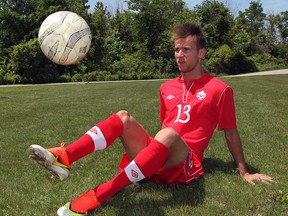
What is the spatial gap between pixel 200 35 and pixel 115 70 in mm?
40873

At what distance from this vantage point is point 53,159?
3.07m

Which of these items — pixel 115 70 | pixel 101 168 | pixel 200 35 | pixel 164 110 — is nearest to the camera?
pixel 200 35

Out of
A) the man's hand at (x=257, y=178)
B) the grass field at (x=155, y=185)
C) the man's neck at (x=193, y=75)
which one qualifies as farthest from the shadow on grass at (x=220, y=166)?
the man's neck at (x=193, y=75)

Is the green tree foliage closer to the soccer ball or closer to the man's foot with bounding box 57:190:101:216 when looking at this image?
the soccer ball

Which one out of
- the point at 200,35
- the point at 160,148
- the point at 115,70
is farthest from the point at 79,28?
the point at 115,70

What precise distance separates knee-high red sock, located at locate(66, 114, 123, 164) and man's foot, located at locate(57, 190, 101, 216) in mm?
339

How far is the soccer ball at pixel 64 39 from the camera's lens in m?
9.59

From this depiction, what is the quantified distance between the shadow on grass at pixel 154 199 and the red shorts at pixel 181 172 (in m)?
0.08

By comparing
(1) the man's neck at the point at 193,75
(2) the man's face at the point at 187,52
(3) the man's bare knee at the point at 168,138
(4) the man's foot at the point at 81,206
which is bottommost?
(4) the man's foot at the point at 81,206

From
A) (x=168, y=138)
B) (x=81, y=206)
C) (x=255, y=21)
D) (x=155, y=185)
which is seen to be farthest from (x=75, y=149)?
(x=255, y=21)

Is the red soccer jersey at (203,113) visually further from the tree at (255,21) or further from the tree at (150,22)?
the tree at (255,21)

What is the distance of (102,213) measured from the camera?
3.17 metres

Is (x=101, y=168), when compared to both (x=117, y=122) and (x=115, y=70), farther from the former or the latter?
(x=115, y=70)

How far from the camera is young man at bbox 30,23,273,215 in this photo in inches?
125
